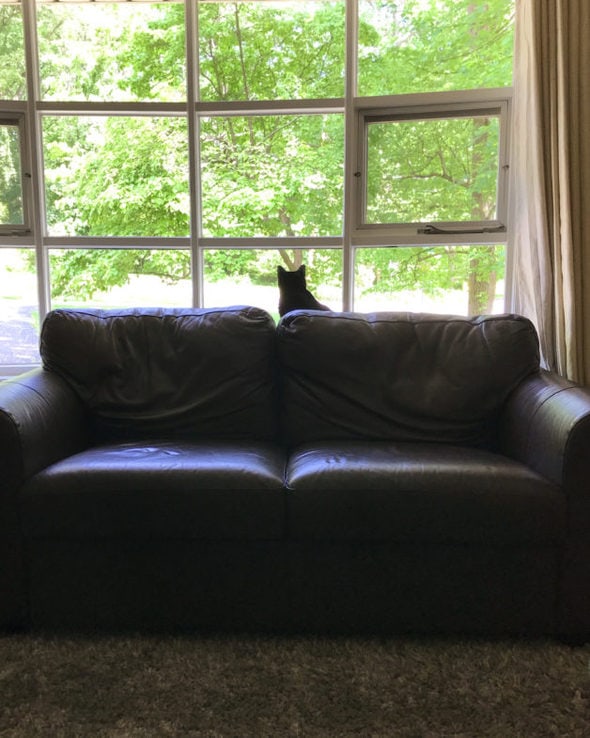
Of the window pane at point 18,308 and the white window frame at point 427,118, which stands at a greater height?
the white window frame at point 427,118

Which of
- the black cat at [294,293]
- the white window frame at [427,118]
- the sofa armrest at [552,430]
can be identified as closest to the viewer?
the sofa armrest at [552,430]

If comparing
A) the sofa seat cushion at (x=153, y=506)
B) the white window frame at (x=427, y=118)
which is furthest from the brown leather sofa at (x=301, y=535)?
the white window frame at (x=427, y=118)

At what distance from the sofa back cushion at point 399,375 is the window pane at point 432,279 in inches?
20.7

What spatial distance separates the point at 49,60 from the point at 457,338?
2371mm

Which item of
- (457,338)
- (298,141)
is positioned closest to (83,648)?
(457,338)

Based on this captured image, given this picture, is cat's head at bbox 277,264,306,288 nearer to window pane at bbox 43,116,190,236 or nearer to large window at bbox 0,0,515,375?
large window at bbox 0,0,515,375

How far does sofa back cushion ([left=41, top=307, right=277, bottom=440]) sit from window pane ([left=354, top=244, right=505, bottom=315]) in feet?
2.47

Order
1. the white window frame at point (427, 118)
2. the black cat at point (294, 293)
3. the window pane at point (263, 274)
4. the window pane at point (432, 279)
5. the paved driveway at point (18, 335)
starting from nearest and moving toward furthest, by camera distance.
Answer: the black cat at point (294, 293)
the white window frame at point (427, 118)
the window pane at point (432, 279)
the window pane at point (263, 274)
the paved driveway at point (18, 335)

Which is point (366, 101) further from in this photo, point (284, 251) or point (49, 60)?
point (49, 60)

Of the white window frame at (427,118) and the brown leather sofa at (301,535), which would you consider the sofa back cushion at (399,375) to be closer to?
the brown leather sofa at (301,535)

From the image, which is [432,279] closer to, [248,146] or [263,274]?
[263,274]

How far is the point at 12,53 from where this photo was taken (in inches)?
108

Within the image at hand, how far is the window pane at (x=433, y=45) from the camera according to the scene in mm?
2508

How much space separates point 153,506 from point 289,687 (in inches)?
22.9
